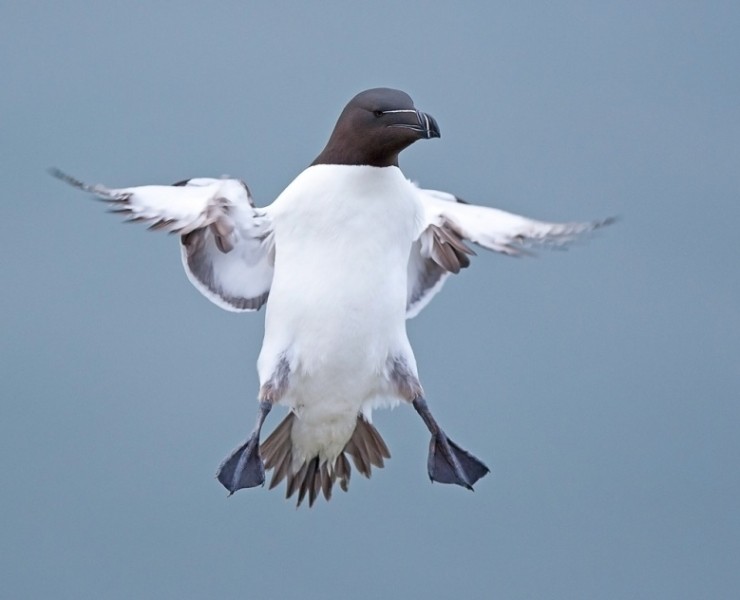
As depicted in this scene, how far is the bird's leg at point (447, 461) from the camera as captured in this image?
971cm

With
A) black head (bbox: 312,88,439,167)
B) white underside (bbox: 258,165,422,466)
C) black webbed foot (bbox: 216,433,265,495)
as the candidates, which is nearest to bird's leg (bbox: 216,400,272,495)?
black webbed foot (bbox: 216,433,265,495)

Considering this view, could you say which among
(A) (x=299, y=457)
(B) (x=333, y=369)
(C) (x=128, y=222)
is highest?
(C) (x=128, y=222)

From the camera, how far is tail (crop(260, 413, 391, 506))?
10.1 m

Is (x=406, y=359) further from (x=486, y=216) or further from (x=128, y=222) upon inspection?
(x=128, y=222)

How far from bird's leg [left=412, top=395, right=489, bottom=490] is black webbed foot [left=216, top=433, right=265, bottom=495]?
877mm

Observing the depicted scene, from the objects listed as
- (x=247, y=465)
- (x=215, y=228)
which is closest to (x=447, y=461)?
(x=247, y=465)

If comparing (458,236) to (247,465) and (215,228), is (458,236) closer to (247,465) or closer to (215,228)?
(215,228)

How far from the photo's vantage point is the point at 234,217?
31.7ft

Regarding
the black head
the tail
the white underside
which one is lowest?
the tail

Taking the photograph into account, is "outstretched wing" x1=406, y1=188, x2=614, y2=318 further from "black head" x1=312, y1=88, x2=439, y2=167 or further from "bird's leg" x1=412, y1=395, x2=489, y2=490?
"bird's leg" x1=412, y1=395, x2=489, y2=490

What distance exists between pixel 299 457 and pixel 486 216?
5.38ft

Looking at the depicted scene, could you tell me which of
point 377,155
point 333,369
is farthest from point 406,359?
point 377,155

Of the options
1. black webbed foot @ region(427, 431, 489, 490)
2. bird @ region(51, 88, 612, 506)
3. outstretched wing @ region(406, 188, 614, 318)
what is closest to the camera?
bird @ region(51, 88, 612, 506)

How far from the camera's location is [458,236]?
9938 mm
